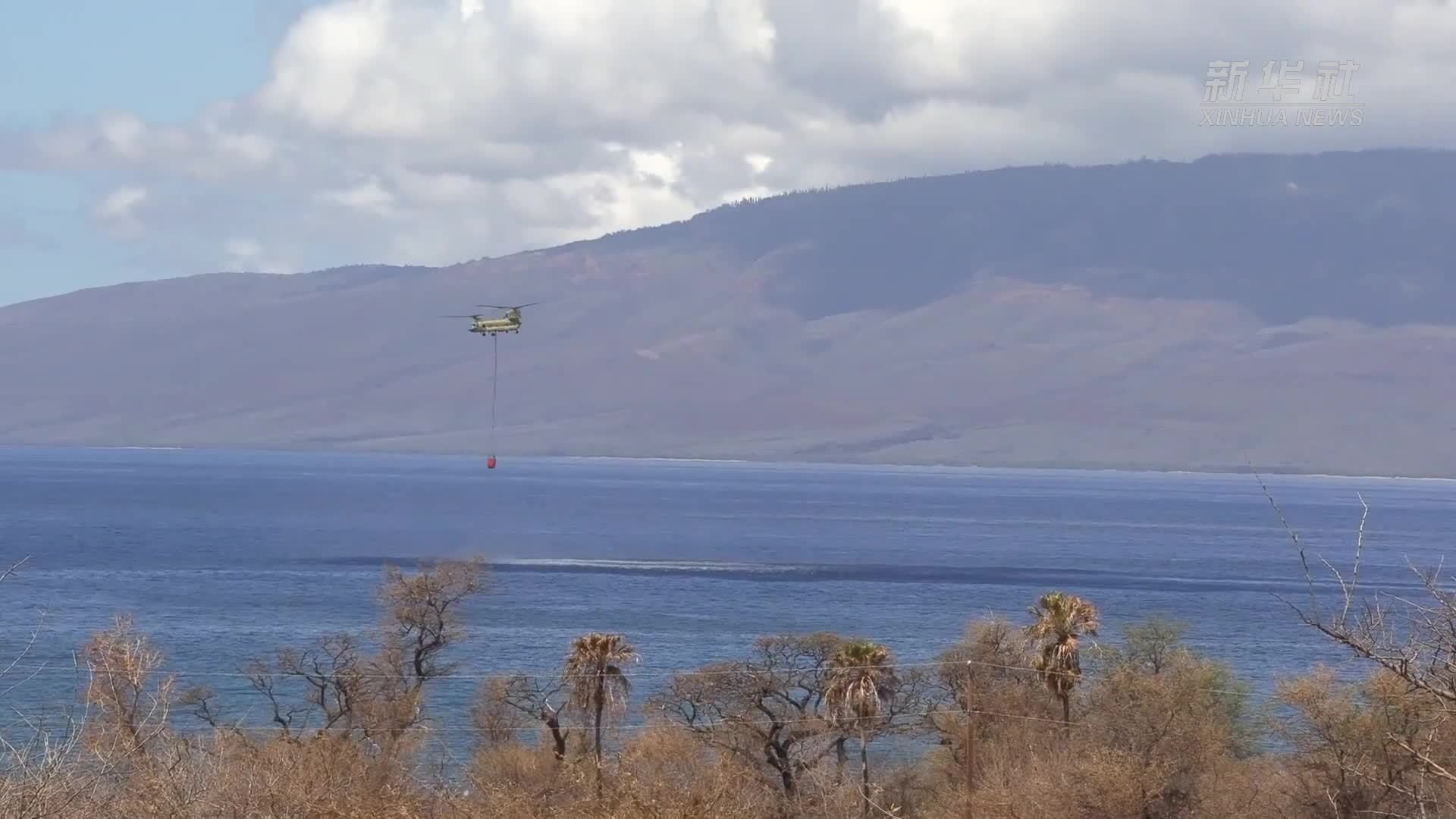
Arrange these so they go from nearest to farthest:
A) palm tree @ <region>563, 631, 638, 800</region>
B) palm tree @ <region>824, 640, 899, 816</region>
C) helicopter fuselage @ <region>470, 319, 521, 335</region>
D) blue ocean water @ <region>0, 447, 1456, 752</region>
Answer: palm tree @ <region>824, 640, 899, 816</region>, palm tree @ <region>563, 631, 638, 800</region>, helicopter fuselage @ <region>470, 319, 521, 335</region>, blue ocean water @ <region>0, 447, 1456, 752</region>

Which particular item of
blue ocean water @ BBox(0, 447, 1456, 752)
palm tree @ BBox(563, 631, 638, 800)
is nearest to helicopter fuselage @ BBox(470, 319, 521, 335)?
blue ocean water @ BBox(0, 447, 1456, 752)

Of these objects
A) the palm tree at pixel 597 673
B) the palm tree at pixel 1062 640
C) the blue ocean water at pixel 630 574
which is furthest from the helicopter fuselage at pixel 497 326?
the palm tree at pixel 1062 640

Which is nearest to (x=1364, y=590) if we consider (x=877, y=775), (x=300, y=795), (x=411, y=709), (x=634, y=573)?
(x=634, y=573)

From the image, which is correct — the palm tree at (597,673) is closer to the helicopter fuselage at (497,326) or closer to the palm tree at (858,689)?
the palm tree at (858,689)

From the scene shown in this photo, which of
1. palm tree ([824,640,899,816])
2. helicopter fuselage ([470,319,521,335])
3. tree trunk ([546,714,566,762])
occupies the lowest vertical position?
tree trunk ([546,714,566,762])

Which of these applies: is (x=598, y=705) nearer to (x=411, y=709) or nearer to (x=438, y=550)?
(x=411, y=709)

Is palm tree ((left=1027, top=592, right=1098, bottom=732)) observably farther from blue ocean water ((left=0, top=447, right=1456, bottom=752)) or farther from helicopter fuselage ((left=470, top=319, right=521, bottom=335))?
helicopter fuselage ((left=470, top=319, right=521, bottom=335))
